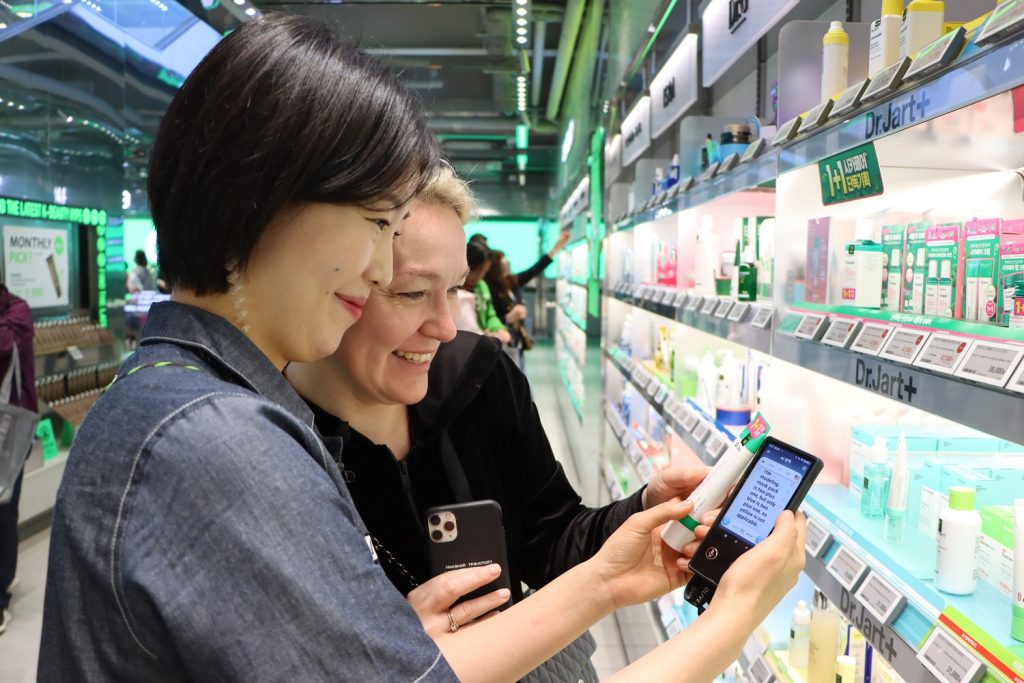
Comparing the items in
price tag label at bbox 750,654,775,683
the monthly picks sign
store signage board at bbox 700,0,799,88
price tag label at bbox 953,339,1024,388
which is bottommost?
price tag label at bbox 750,654,775,683

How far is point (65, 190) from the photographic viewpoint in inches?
218

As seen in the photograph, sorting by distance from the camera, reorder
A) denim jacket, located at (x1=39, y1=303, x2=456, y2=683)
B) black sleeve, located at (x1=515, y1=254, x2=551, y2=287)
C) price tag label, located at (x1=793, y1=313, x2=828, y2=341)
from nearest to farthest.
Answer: denim jacket, located at (x1=39, y1=303, x2=456, y2=683), price tag label, located at (x1=793, y1=313, x2=828, y2=341), black sleeve, located at (x1=515, y1=254, x2=551, y2=287)

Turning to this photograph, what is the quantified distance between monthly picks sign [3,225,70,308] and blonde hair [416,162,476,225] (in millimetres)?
4540

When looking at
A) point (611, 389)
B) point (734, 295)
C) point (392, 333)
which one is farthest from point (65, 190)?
point (392, 333)

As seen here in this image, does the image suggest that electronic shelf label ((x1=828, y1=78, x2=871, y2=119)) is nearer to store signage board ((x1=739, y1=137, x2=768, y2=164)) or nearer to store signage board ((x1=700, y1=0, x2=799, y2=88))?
store signage board ((x1=739, y1=137, x2=768, y2=164))

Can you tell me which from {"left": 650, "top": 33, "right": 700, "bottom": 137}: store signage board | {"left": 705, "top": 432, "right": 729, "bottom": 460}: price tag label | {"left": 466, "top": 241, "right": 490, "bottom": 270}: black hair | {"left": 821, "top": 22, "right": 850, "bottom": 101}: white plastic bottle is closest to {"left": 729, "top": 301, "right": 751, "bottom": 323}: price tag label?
{"left": 705, "top": 432, "right": 729, "bottom": 460}: price tag label

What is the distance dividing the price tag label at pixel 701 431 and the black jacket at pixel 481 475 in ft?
2.60

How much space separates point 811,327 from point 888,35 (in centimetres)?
51

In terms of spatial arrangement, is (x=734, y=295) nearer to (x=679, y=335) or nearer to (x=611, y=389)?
(x=679, y=335)

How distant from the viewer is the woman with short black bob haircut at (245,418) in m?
0.57

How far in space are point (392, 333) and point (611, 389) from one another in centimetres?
385

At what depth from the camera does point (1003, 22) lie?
34.5 inches

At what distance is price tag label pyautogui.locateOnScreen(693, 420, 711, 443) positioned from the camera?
2211 millimetres

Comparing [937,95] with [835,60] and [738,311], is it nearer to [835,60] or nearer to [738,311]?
[835,60]
